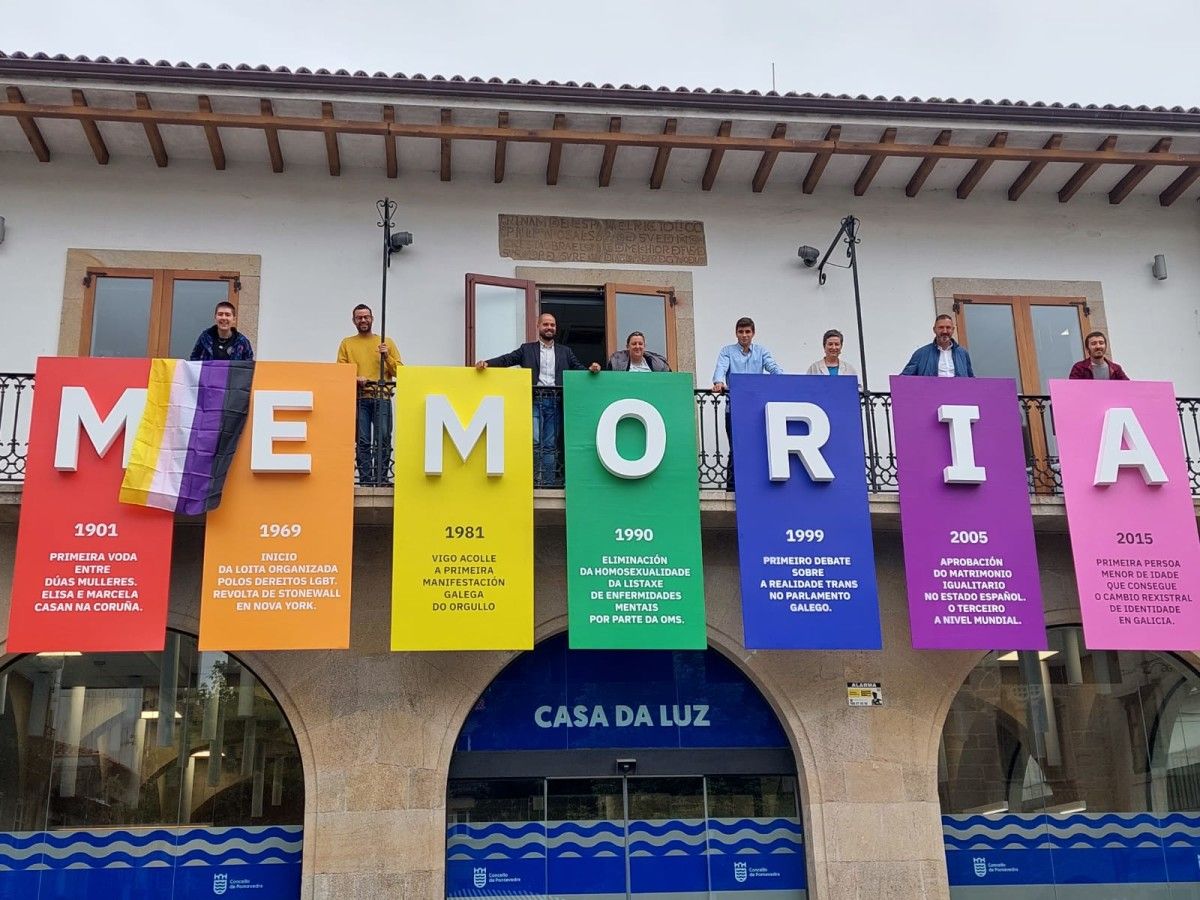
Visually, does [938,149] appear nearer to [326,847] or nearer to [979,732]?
[979,732]

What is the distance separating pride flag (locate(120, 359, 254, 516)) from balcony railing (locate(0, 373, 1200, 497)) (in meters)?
1.29

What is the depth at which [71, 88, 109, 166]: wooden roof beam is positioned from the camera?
39.4 feet

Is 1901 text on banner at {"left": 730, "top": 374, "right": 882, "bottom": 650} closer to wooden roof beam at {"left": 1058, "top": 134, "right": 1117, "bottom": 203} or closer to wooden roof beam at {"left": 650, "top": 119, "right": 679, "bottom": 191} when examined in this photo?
wooden roof beam at {"left": 650, "top": 119, "right": 679, "bottom": 191}

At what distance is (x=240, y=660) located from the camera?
1155cm

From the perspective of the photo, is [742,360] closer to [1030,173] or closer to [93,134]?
[1030,173]

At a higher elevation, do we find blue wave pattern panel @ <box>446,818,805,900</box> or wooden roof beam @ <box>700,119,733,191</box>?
wooden roof beam @ <box>700,119,733,191</box>

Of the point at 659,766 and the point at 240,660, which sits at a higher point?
the point at 240,660

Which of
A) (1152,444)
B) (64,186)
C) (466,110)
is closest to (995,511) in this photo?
(1152,444)

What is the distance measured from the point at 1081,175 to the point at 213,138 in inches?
345

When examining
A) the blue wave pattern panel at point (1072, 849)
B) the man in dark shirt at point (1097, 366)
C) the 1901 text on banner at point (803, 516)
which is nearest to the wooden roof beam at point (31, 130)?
the 1901 text on banner at point (803, 516)

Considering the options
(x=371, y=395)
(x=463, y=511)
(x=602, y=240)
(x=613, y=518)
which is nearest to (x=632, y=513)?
(x=613, y=518)

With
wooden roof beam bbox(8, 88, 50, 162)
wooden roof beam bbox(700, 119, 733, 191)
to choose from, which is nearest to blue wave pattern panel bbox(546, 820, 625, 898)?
wooden roof beam bbox(700, 119, 733, 191)

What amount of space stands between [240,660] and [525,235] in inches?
196

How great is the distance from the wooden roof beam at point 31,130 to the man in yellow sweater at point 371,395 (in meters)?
3.57
